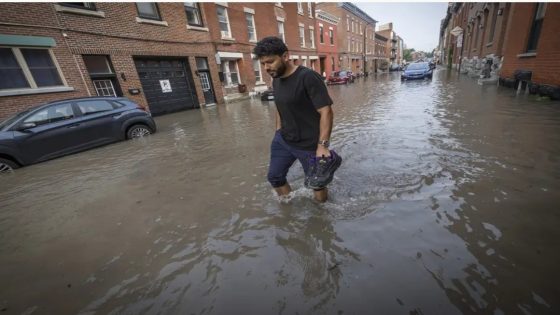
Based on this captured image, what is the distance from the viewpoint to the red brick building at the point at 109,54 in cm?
809

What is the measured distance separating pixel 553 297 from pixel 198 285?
2497 millimetres

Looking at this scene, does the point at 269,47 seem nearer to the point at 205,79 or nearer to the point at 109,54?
the point at 109,54

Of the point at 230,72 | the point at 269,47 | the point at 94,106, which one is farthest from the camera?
the point at 230,72

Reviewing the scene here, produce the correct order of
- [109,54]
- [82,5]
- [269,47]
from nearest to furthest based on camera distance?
[269,47]
[82,5]
[109,54]

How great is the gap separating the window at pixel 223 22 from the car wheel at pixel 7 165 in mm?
13259

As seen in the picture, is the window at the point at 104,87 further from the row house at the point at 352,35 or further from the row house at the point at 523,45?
the row house at the point at 352,35

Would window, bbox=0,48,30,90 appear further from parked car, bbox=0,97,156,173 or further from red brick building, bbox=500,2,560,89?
red brick building, bbox=500,2,560,89

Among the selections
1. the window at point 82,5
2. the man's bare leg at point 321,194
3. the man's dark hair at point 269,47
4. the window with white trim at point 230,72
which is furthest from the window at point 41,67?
the man's bare leg at point 321,194

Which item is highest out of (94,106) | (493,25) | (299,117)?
(493,25)

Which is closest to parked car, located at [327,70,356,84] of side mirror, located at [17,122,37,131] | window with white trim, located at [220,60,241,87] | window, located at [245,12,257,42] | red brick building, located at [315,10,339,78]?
red brick building, located at [315,10,339,78]

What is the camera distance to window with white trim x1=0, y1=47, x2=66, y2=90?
26.0ft

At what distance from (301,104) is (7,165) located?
6970 millimetres

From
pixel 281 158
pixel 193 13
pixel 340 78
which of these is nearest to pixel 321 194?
pixel 281 158

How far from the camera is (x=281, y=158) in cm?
275
